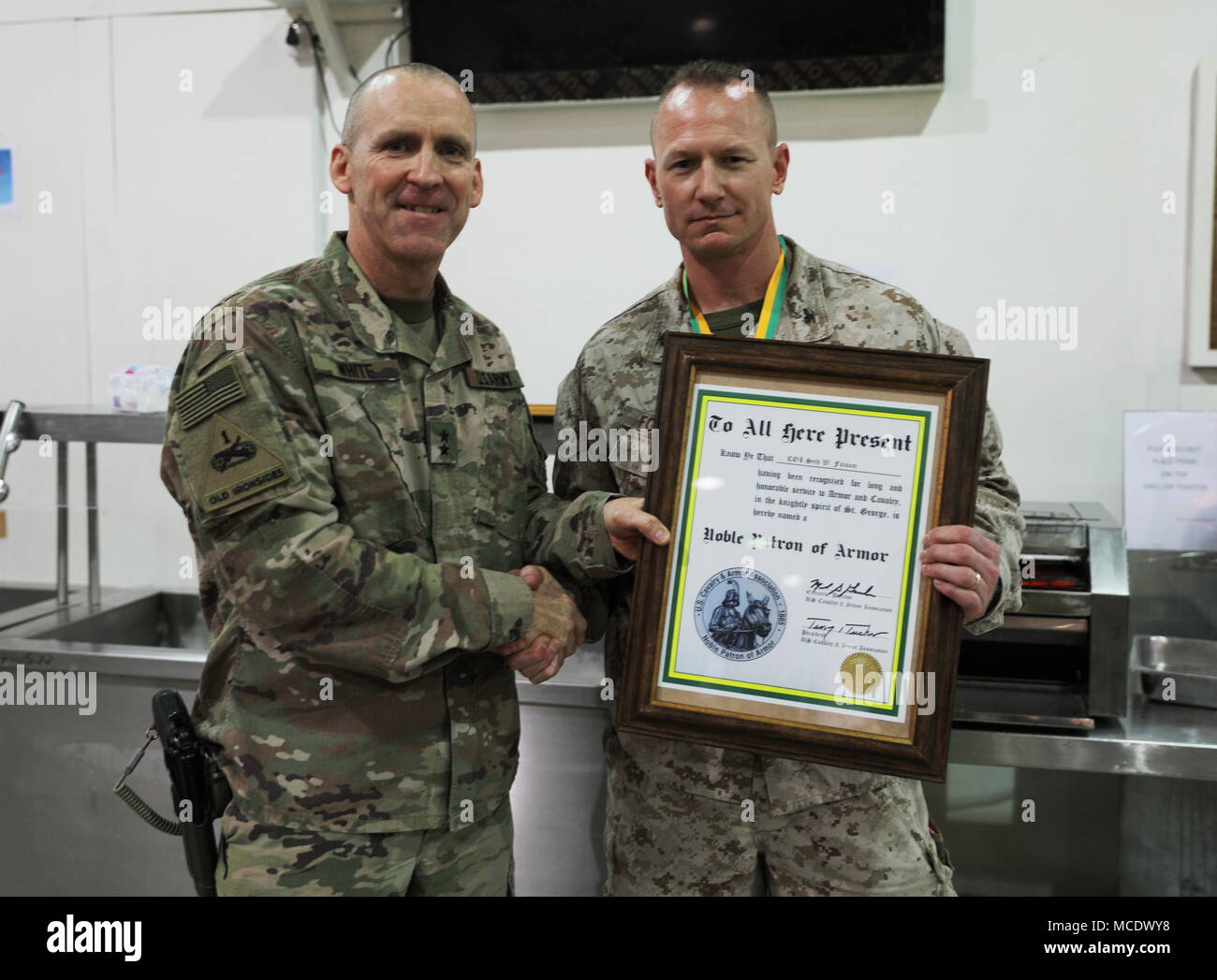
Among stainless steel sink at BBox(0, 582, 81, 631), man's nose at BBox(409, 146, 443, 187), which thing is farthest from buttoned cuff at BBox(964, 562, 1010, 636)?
stainless steel sink at BBox(0, 582, 81, 631)

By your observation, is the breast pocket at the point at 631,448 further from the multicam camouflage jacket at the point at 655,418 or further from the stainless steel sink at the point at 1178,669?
the stainless steel sink at the point at 1178,669

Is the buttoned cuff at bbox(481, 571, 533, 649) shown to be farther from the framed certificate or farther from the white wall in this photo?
the white wall

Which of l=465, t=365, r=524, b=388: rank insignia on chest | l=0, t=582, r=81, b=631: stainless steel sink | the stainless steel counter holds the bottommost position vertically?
the stainless steel counter

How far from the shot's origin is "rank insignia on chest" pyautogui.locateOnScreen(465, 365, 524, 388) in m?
1.30

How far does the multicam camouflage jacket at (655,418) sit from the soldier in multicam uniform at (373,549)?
160mm

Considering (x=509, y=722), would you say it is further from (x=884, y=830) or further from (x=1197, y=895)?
(x=1197, y=895)

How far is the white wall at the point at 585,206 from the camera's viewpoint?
220 centimetres

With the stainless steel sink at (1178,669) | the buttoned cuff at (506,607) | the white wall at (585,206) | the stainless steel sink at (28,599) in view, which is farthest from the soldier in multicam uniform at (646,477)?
the stainless steel sink at (28,599)

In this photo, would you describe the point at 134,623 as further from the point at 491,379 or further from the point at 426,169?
the point at 426,169

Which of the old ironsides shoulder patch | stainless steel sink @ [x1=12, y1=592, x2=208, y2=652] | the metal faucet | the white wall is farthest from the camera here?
the white wall

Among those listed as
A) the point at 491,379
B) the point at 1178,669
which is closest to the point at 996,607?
the point at 491,379

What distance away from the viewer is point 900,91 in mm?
2287

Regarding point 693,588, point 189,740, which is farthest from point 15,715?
point 693,588
